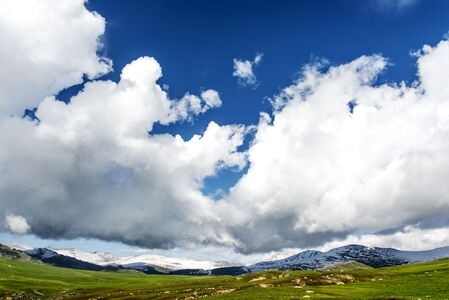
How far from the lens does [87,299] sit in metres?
160

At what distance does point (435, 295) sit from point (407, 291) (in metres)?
7.97

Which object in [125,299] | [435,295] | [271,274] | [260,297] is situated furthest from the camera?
[271,274]

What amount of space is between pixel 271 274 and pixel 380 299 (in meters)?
128

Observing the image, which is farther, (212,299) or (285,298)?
(212,299)

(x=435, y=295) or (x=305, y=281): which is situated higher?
(x=305, y=281)

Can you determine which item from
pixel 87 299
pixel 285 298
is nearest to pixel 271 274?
pixel 87 299

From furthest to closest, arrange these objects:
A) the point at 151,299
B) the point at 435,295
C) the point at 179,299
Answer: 1. the point at 151,299
2. the point at 179,299
3. the point at 435,295

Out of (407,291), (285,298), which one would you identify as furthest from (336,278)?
(285,298)

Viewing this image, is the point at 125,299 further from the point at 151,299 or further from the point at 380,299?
the point at 380,299

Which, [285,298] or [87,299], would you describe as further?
[87,299]

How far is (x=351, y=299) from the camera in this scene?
6394 cm

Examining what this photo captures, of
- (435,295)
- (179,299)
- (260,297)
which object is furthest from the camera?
(179,299)

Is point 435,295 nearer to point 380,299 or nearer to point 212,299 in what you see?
point 380,299

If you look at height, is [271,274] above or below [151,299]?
above
